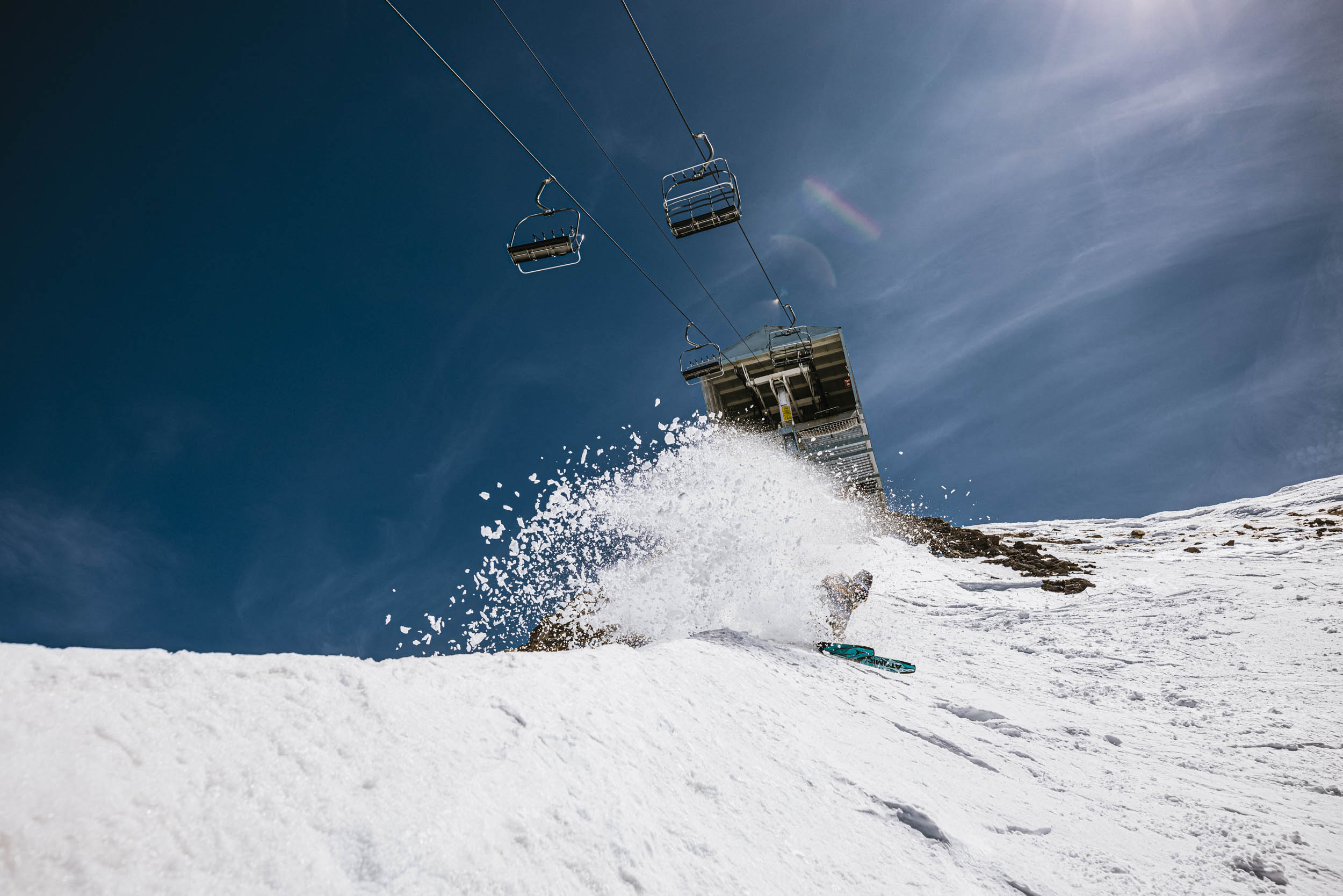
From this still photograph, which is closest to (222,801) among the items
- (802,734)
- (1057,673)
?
(802,734)

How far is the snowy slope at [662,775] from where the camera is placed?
223 centimetres

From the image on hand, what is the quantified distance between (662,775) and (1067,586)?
12935 millimetres

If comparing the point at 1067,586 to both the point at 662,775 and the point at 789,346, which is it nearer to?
the point at 789,346

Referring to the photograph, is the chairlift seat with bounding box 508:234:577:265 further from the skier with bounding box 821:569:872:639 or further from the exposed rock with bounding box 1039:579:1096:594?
the exposed rock with bounding box 1039:579:1096:594

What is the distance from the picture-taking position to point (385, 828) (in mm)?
2633

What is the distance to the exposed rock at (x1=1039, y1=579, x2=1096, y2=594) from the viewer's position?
12.5 m

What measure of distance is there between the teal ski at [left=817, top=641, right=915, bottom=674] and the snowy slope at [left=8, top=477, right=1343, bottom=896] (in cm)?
32

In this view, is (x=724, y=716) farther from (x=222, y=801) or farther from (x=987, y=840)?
(x=222, y=801)

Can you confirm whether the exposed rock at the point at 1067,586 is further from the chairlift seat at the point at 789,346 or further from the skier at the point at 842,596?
the chairlift seat at the point at 789,346

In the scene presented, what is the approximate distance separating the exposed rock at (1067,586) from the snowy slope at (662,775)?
4.09 metres

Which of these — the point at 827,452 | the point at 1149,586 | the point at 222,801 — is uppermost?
the point at 827,452

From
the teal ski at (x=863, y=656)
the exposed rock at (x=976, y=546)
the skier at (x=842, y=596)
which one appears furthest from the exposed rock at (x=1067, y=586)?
the teal ski at (x=863, y=656)

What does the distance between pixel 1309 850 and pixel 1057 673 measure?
16.2 ft

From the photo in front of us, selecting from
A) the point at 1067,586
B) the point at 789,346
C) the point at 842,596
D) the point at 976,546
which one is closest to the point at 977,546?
the point at 976,546
